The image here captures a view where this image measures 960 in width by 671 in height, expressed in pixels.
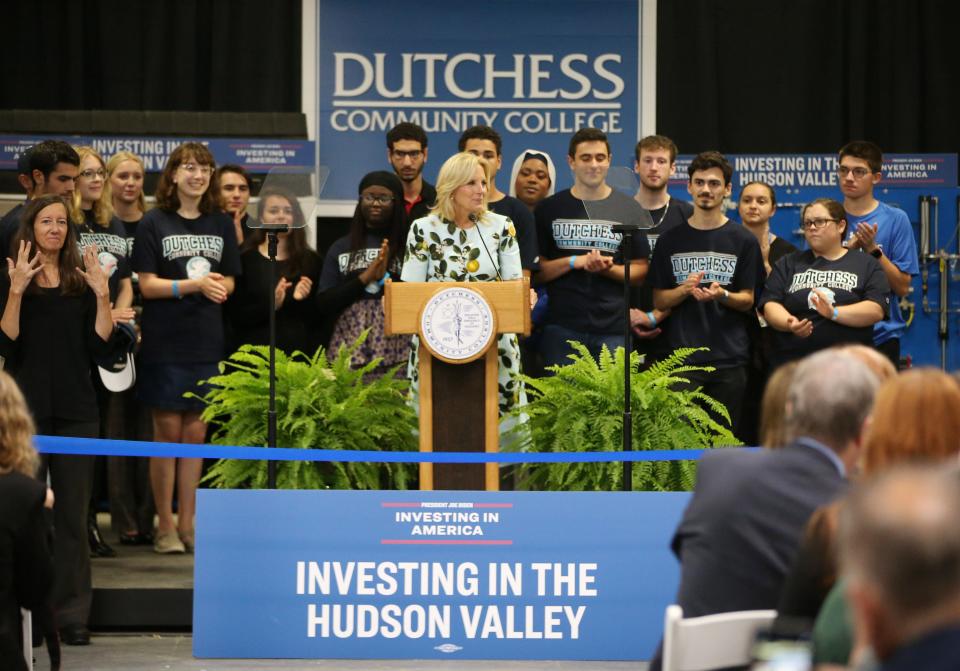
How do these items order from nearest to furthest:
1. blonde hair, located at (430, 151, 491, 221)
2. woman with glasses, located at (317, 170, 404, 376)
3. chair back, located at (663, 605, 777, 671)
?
1. chair back, located at (663, 605, 777, 671)
2. blonde hair, located at (430, 151, 491, 221)
3. woman with glasses, located at (317, 170, 404, 376)

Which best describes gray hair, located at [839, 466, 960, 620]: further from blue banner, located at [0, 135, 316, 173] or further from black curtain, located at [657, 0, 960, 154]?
black curtain, located at [657, 0, 960, 154]

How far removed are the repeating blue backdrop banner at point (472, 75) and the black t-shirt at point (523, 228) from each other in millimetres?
3857

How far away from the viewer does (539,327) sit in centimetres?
703

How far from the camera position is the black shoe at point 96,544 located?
6.91 metres

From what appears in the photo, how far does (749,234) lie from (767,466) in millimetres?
4033

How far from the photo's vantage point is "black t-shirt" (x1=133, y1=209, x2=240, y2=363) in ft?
21.7

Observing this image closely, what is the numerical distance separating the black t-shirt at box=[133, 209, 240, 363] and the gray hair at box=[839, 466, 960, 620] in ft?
17.2

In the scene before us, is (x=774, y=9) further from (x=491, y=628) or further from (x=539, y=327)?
(x=491, y=628)

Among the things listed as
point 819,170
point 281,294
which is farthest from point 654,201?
point 819,170

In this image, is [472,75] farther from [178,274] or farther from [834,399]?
[834,399]

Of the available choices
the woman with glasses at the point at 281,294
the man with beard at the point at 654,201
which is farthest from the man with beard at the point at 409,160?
the man with beard at the point at 654,201

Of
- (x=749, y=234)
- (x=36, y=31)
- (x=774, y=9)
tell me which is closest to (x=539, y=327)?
(x=749, y=234)

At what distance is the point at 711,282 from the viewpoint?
6785mm

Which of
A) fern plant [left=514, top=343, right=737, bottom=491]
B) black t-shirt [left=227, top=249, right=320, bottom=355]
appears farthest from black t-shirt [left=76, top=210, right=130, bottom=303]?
fern plant [left=514, top=343, right=737, bottom=491]
